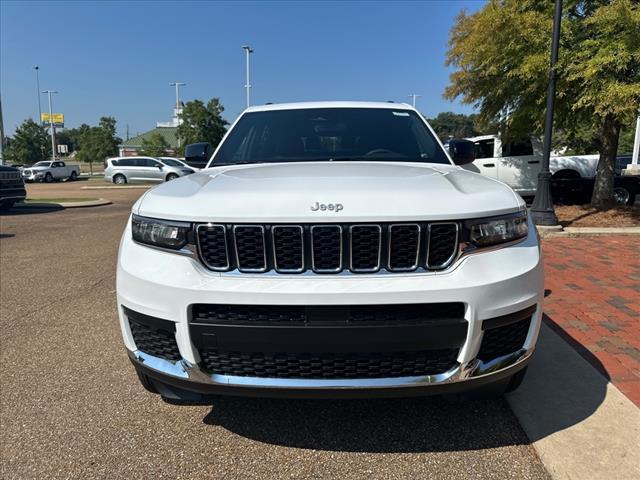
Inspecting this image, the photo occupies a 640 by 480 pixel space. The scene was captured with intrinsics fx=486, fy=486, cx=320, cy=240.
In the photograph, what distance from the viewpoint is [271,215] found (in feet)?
6.54

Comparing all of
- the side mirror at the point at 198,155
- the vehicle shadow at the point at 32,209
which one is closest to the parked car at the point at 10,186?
the vehicle shadow at the point at 32,209

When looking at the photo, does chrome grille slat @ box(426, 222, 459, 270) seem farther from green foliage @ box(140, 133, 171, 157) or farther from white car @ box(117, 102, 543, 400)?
green foliage @ box(140, 133, 171, 157)

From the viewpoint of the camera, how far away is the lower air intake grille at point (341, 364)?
6.52ft

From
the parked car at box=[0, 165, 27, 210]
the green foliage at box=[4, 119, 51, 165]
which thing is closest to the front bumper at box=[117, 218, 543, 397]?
the parked car at box=[0, 165, 27, 210]

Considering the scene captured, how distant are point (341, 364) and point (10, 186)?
13.6 m

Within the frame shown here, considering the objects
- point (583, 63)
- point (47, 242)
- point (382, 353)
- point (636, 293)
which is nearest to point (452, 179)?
point (382, 353)

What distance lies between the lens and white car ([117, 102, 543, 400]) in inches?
76.1

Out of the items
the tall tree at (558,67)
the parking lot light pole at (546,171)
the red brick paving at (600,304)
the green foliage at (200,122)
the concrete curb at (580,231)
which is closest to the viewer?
the red brick paving at (600,304)

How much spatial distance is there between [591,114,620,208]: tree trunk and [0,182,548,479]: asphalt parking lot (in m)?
9.38

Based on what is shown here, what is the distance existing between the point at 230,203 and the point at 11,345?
8.83 ft

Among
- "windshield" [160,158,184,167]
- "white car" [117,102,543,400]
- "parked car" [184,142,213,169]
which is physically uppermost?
"windshield" [160,158,184,167]

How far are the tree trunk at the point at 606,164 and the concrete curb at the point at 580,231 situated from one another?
2539mm

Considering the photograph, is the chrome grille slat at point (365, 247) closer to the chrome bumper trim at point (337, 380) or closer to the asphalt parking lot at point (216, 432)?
the chrome bumper trim at point (337, 380)

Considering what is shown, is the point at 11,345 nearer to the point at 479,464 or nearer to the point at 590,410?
the point at 479,464
